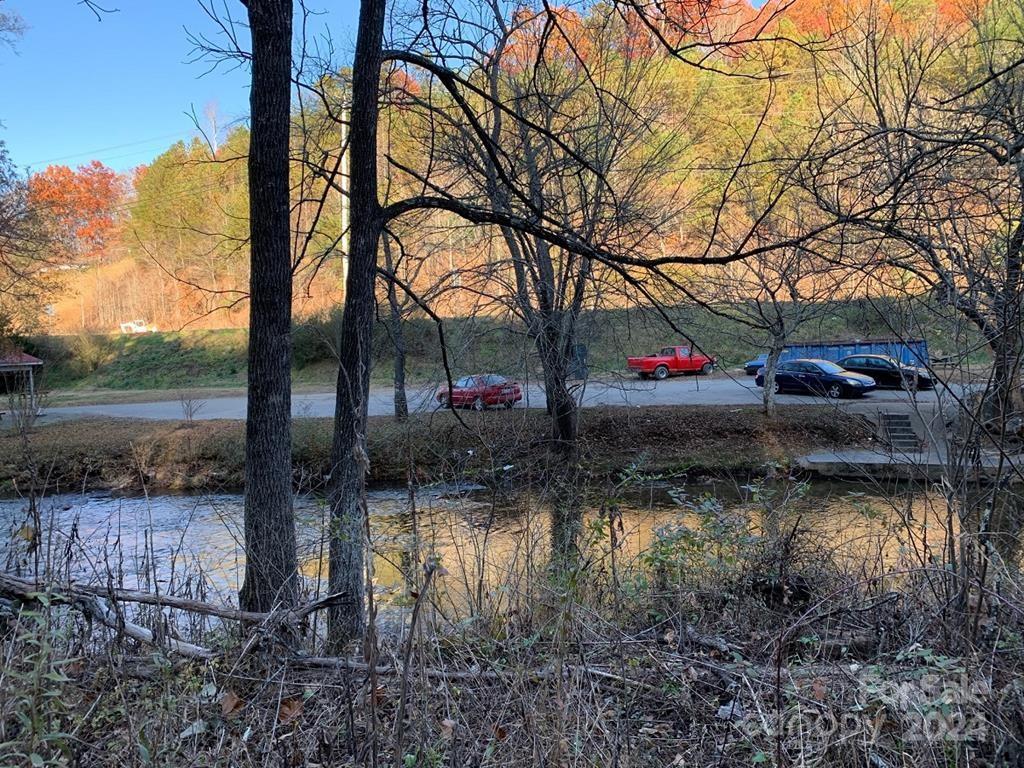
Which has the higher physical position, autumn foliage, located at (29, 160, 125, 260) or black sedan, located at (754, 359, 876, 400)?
autumn foliage, located at (29, 160, 125, 260)

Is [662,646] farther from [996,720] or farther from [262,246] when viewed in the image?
[262,246]

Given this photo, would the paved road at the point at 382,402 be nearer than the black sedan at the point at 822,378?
No

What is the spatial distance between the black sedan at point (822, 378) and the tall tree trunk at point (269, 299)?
709 inches

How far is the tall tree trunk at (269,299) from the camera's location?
4914mm

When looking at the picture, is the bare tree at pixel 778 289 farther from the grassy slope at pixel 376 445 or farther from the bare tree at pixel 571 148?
the grassy slope at pixel 376 445

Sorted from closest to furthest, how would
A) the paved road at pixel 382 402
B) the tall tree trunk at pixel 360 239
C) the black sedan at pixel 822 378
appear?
the tall tree trunk at pixel 360 239
the black sedan at pixel 822 378
the paved road at pixel 382 402

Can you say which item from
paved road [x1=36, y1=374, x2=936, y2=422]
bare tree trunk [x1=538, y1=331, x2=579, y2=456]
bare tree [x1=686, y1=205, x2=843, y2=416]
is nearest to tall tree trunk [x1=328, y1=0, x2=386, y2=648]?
bare tree [x1=686, y1=205, x2=843, y2=416]

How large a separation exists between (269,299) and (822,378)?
832 inches

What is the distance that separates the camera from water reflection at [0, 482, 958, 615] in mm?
4207

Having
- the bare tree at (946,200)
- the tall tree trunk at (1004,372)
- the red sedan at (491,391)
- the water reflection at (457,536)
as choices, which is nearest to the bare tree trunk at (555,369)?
the red sedan at (491,391)

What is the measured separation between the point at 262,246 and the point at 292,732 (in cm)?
356

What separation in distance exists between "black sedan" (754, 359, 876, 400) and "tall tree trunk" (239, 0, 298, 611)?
Answer: 59.1 feet

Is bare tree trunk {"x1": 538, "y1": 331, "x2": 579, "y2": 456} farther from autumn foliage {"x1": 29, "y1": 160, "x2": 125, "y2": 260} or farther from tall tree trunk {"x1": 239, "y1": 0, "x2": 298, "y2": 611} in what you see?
autumn foliage {"x1": 29, "y1": 160, "x2": 125, "y2": 260}

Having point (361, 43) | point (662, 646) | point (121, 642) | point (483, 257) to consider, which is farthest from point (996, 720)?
point (483, 257)
